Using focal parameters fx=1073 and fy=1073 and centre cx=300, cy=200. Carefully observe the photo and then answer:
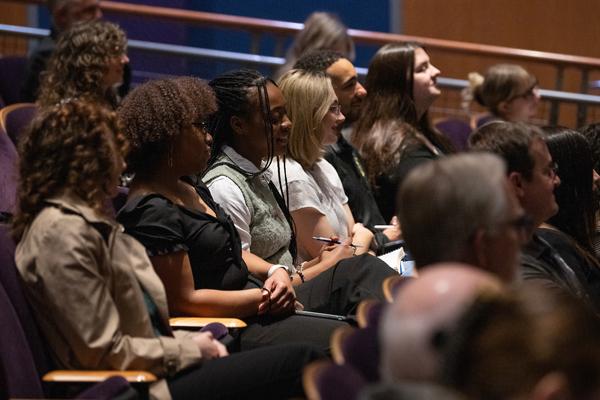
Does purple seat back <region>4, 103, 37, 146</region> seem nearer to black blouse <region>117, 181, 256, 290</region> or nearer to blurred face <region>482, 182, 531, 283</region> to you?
black blouse <region>117, 181, 256, 290</region>

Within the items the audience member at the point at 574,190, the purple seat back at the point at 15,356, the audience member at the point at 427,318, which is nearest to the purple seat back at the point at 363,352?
the audience member at the point at 427,318

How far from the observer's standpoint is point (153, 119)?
106 inches

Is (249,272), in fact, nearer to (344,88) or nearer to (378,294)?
(378,294)

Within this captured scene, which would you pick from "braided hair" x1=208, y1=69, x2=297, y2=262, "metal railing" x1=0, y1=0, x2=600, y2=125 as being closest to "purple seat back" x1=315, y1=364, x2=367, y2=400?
"braided hair" x1=208, y1=69, x2=297, y2=262

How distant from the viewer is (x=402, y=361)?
1.33m

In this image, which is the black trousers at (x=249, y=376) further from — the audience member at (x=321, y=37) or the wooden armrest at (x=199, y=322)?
the audience member at (x=321, y=37)

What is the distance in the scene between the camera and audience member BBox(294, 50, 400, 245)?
3887mm

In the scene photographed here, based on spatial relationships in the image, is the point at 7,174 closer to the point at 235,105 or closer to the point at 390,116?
the point at 235,105

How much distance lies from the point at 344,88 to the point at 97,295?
6.95ft

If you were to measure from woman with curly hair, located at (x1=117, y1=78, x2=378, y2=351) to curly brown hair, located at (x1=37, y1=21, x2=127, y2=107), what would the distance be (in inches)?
46.8

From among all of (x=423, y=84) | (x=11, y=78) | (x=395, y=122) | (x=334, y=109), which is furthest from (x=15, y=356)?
(x=11, y=78)

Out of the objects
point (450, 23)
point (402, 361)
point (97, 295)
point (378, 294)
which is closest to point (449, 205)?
point (402, 361)

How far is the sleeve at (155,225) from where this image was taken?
2.57 m

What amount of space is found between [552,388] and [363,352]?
55 cm
